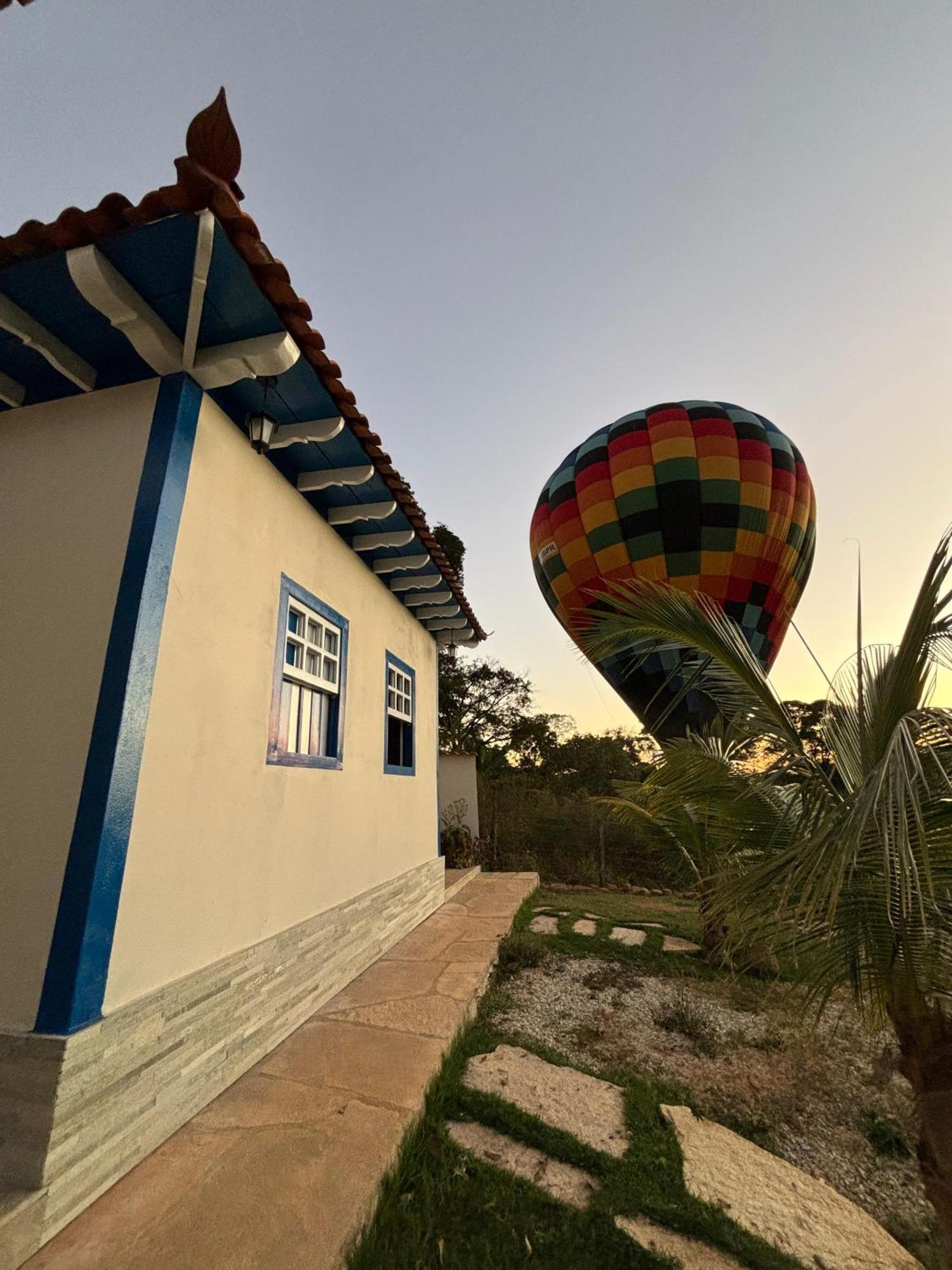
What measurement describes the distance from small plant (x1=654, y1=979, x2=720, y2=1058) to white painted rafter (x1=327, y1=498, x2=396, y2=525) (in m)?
4.45

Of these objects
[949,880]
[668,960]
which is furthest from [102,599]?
[668,960]

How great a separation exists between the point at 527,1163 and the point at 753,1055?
80.8 inches

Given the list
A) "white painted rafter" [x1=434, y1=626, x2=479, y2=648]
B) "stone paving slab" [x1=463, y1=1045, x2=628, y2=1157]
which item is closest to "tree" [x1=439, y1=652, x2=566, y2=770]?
"white painted rafter" [x1=434, y1=626, x2=479, y2=648]

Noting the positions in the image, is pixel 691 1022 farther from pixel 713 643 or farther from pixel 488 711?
pixel 488 711

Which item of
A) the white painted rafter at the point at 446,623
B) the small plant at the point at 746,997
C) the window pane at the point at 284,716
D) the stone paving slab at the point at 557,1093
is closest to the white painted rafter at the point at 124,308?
the window pane at the point at 284,716

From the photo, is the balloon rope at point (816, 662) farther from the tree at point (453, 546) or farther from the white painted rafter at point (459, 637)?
the tree at point (453, 546)

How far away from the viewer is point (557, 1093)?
2777mm

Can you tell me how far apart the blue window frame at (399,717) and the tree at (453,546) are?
28.1ft

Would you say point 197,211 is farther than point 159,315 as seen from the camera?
No

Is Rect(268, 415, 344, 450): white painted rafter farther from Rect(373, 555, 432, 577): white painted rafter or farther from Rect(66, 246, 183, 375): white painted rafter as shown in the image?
Rect(373, 555, 432, 577): white painted rafter

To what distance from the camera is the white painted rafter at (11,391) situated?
113 inches

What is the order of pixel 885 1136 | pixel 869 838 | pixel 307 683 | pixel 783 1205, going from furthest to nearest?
pixel 307 683 < pixel 885 1136 < pixel 783 1205 < pixel 869 838

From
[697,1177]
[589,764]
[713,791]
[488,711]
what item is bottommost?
[697,1177]

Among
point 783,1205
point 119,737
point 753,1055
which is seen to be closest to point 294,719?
point 119,737
